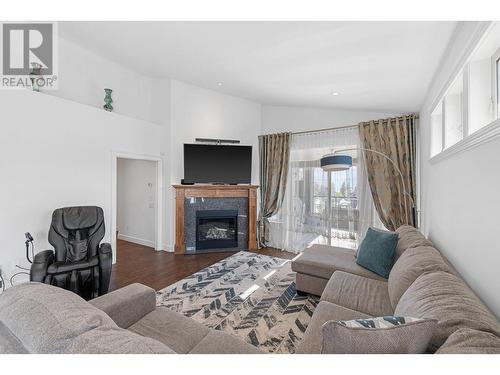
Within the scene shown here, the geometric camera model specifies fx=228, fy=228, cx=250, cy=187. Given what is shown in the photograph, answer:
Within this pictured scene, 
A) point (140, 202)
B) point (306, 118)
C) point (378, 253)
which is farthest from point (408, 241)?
point (140, 202)

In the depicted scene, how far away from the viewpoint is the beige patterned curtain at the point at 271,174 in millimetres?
4680

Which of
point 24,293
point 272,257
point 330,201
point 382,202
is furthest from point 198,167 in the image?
point 24,293

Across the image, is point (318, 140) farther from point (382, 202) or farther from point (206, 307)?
point (206, 307)

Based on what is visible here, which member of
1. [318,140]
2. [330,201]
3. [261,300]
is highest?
[318,140]

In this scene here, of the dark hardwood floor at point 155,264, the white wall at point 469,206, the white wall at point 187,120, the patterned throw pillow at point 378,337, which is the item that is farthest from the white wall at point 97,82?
the white wall at point 469,206

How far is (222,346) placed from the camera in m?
1.22

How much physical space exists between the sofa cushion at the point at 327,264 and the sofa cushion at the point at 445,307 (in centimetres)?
105

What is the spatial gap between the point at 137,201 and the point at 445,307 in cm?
520

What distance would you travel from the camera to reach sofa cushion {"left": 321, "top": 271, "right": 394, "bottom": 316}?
176 centimetres

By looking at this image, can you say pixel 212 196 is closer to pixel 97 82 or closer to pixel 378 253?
pixel 97 82

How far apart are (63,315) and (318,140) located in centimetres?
433

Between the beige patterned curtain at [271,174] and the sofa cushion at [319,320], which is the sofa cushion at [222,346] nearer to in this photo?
the sofa cushion at [319,320]
